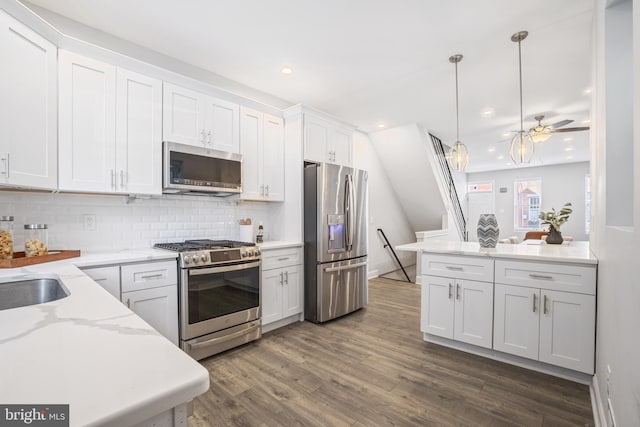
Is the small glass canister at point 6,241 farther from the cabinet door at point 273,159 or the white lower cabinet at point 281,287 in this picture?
the cabinet door at point 273,159

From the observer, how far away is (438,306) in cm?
286

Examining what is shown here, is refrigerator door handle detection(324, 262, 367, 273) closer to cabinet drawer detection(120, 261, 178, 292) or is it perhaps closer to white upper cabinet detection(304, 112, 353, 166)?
white upper cabinet detection(304, 112, 353, 166)

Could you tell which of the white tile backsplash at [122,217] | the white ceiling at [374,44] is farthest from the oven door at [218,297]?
the white ceiling at [374,44]

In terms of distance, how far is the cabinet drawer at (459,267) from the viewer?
261cm

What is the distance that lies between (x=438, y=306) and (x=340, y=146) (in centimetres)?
236

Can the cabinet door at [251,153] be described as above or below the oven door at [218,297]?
above

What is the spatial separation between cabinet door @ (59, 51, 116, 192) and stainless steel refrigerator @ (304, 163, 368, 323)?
197 centimetres

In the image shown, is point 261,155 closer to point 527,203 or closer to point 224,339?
point 224,339

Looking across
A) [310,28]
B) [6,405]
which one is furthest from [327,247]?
[6,405]

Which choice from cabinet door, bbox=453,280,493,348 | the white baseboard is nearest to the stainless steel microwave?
cabinet door, bbox=453,280,493,348

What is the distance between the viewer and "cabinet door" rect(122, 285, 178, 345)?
7.54ft

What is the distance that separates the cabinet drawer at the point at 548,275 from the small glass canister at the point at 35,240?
3.49m

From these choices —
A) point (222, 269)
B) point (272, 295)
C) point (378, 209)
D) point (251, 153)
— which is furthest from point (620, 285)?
point (378, 209)

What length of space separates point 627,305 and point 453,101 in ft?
11.7
